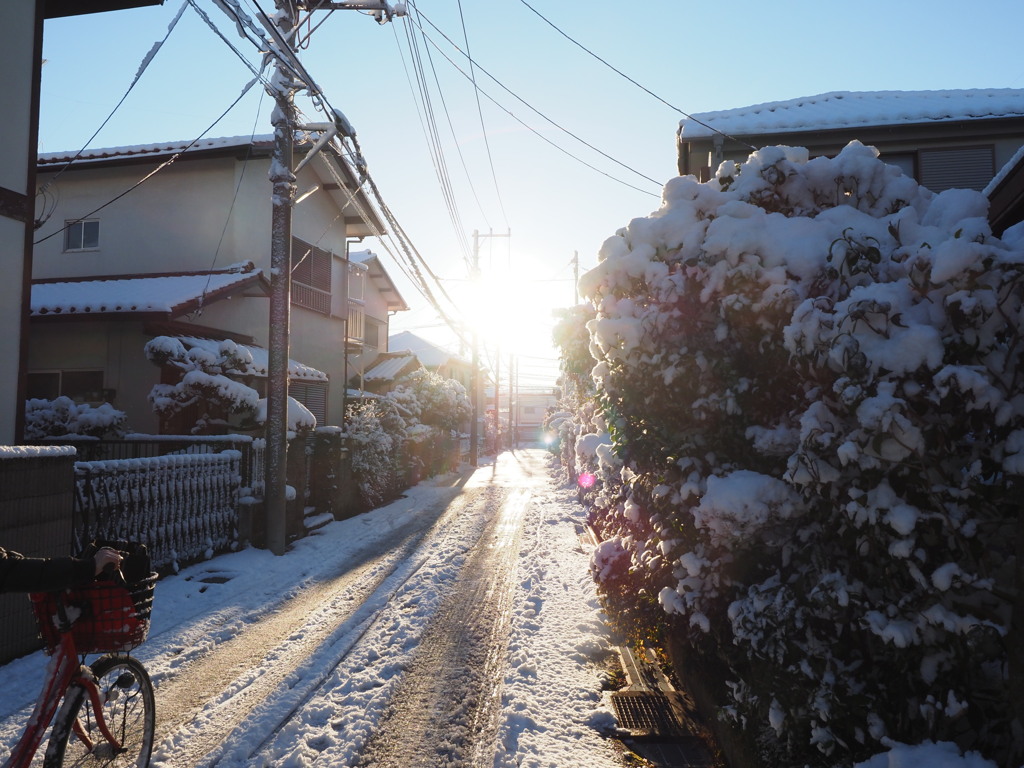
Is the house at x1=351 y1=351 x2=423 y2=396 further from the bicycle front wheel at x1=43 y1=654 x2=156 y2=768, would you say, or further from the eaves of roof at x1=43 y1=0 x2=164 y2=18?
the bicycle front wheel at x1=43 y1=654 x2=156 y2=768

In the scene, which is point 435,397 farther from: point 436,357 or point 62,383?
point 436,357

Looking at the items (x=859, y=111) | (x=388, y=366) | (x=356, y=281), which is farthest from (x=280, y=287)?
(x=388, y=366)

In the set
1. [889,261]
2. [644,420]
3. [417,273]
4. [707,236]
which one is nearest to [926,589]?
[889,261]

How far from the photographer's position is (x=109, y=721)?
10.4ft

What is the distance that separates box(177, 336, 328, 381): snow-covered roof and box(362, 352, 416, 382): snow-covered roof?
397 inches

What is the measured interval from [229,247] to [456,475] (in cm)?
1331

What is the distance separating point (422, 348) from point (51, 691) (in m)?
49.2

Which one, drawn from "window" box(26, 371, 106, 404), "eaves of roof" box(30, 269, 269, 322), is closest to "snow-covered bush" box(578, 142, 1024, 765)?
"eaves of roof" box(30, 269, 269, 322)

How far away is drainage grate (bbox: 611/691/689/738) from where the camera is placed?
416cm

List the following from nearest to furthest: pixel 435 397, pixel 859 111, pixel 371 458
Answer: pixel 859 111, pixel 371 458, pixel 435 397

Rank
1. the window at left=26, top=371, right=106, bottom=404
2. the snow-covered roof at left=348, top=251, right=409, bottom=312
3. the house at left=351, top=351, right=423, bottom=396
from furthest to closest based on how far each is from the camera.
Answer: the house at left=351, top=351, right=423, bottom=396, the snow-covered roof at left=348, top=251, right=409, bottom=312, the window at left=26, top=371, right=106, bottom=404

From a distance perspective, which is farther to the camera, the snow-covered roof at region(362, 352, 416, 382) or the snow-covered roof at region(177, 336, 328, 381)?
the snow-covered roof at region(362, 352, 416, 382)

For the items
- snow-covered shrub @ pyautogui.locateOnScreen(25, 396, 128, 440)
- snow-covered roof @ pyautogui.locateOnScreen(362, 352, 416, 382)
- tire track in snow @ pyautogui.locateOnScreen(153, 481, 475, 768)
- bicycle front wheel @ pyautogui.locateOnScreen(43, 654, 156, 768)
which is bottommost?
tire track in snow @ pyautogui.locateOnScreen(153, 481, 475, 768)

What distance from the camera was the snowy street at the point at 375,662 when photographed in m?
3.88
